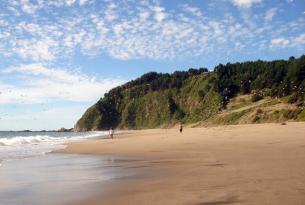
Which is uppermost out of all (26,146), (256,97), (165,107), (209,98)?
(209,98)

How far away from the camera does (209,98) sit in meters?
Answer: 115

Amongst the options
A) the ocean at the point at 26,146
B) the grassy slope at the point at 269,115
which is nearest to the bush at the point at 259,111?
the grassy slope at the point at 269,115

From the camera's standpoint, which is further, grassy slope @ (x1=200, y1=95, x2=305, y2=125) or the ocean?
grassy slope @ (x1=200, y1=95, x2=305, y2=125)

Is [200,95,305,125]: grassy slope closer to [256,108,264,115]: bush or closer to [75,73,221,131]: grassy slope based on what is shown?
[256,108,264,115]: bush

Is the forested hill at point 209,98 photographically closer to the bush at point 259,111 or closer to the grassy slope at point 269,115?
the grassy slope at point 269,115

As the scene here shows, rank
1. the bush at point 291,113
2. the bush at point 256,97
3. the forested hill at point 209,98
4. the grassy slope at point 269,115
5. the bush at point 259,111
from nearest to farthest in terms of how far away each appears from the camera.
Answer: the bush at point 291,113 → the grassy slope at point 269,115 → the bush at point 259,111 → the forested hill at point 209,98 → the bush at point 256,97

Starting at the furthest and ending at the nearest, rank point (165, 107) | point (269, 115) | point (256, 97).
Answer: point (165, 107), point (256, 97), point (269, 115)

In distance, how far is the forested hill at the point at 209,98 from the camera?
71062 mm

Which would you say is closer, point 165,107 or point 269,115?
point 269,115

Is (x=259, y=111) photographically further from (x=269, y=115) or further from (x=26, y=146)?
(x=26, y=146)

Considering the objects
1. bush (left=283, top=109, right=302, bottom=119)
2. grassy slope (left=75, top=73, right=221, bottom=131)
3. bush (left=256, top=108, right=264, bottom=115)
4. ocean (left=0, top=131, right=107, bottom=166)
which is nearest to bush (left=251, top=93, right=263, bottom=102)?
grassy slope (left=75, top=73, right=221, bottom=131)

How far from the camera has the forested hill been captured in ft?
233

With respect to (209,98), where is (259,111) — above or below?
below

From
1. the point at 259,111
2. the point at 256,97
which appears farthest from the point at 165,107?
the point at 259,111
